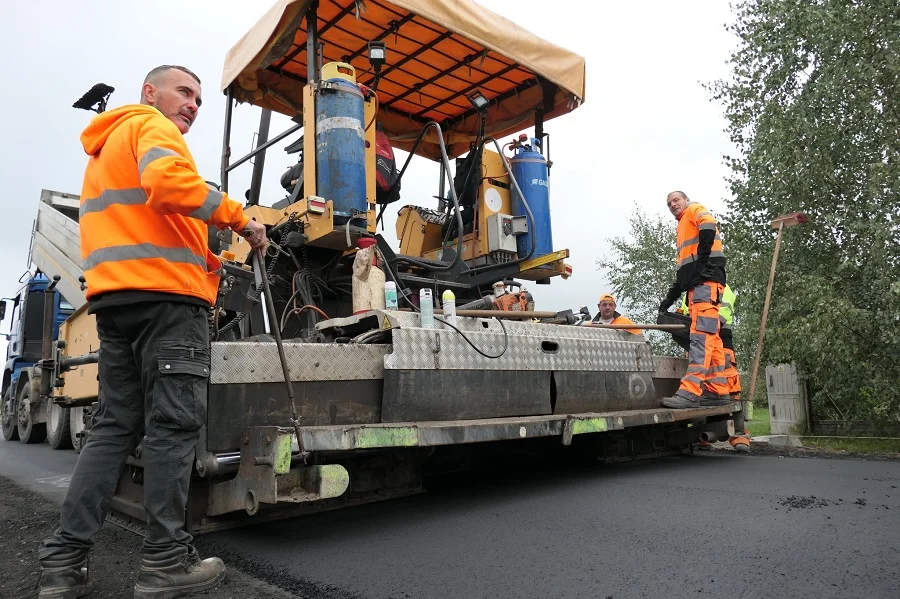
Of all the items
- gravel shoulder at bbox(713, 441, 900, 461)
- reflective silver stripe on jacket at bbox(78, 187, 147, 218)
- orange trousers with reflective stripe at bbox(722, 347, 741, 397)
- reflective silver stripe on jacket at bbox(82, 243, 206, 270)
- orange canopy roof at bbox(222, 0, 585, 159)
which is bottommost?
Answer: gravel shoulder at bbox(713, 441, 900, 461)

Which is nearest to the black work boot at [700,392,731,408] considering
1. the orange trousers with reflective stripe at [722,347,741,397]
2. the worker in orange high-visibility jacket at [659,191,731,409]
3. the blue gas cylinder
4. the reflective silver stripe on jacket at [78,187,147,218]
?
the worker in orange high-visibility jacket at [659,191,731,409]

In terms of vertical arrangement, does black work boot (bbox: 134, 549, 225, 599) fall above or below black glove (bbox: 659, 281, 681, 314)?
below

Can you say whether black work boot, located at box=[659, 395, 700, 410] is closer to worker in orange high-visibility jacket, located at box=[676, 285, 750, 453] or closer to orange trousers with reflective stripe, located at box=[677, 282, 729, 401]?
orange trousers with reflective stripe, located at box=[677, 282, 729, 401]

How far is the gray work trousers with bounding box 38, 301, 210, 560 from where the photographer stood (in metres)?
2.12

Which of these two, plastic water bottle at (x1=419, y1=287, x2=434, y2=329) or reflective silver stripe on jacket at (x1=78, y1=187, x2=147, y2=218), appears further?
plastic water bottle at (x1=419, y1=287, x2=434, y2=329)

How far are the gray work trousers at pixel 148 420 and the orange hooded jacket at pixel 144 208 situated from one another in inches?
4.0

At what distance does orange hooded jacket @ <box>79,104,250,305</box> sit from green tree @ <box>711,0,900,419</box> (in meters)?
6.81

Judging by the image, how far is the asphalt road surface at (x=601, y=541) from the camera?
2092mm

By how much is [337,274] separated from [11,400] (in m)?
8.05

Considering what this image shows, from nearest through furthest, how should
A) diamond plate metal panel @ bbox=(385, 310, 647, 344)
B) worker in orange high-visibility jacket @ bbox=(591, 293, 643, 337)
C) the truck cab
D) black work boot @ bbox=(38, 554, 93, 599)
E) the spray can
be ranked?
1. black work boot @ bbox=(38, 554, 93, 599)
2. diamond plate metal panel @ bbox=(385, 310, 647, 344)
3. the spray can
4. worker in orange high-visibility jacket @ bbox=(591, 293, 643, 337)
5. the truck cab

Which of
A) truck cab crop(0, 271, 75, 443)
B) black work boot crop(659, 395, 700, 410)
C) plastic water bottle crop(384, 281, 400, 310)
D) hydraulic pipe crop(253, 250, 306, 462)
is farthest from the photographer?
truck cab crop(0, 271, 75, 443)

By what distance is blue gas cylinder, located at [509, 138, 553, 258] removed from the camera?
17.1ft

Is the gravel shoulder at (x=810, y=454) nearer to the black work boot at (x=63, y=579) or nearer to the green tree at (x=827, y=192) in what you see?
the green tree at (x=827, y=192)

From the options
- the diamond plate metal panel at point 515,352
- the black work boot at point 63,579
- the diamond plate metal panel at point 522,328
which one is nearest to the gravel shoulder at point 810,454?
the diamond plate metal panel at point 515,352
